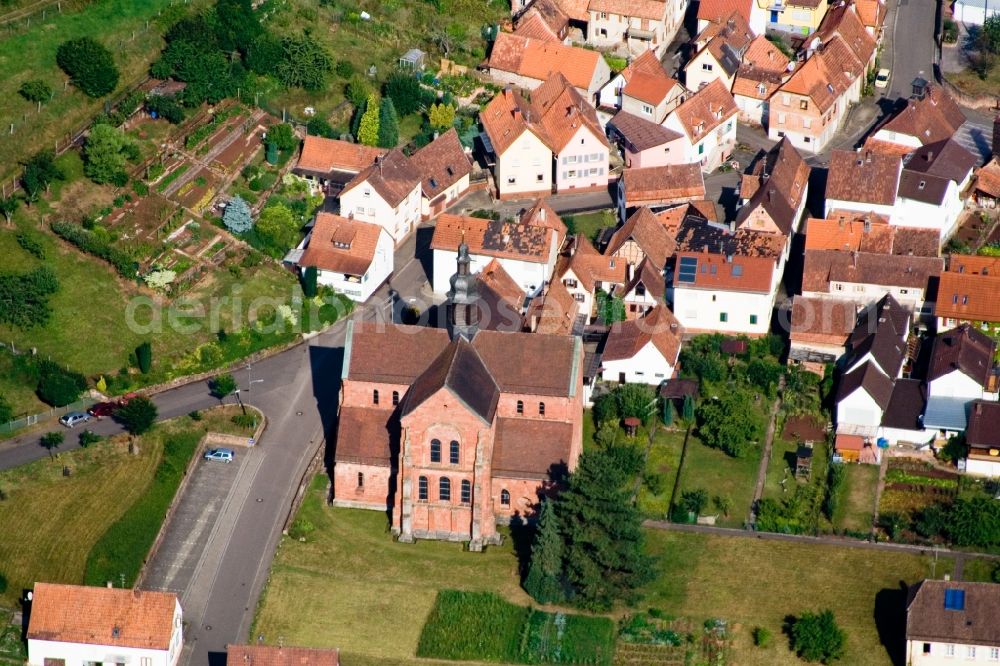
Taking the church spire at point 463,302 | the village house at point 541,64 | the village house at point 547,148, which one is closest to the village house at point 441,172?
the village house at point 547,148

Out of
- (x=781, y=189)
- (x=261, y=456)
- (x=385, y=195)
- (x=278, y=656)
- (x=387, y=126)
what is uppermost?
(x=387, y=126)

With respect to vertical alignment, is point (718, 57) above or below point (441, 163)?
above

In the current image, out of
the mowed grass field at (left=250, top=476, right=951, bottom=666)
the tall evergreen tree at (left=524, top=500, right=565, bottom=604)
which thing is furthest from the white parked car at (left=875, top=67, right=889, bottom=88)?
the tall evergreen tree at (left=524, top=500, right=565, bottom=604)

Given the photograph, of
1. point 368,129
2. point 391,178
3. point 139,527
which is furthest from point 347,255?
point 139,527

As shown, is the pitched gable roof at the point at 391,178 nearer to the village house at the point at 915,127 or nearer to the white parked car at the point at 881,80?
the village house at the point at 915,127

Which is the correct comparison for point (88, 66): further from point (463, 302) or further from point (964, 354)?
point (964, 354)

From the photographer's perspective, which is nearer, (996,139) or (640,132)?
(996,139)

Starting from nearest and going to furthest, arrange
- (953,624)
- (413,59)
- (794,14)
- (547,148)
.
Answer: (953,624) < (547,148) < (413,59) < (794,14)
